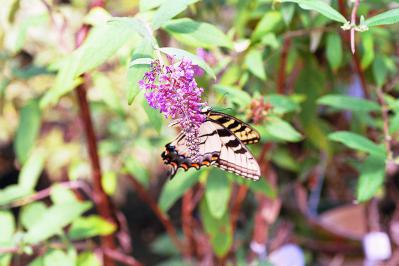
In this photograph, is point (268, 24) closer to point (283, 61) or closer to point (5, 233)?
point (283, 61)

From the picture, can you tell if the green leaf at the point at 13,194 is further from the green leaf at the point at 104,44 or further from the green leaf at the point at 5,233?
the green leaf at the point at 104,44

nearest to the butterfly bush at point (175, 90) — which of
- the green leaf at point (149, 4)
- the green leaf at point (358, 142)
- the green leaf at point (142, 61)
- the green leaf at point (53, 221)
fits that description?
the green leaf at point (142, 61)

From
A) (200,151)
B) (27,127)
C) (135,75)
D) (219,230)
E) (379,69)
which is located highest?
(135,75)

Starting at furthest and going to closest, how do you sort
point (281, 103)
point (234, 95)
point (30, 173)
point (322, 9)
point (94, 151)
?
point (30, 173) < point (94, 151) < point (281, 103) < point (234, 95) < point (322, 9)

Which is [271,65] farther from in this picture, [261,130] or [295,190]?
[295,190]

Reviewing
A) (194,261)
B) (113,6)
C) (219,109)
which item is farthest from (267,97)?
(113,6)

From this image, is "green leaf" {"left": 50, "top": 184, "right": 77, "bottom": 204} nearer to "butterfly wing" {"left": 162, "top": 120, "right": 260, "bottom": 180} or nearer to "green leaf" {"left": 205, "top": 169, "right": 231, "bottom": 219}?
"green leaf" {"left": 205, "top": 169, "right": 231, "bottom": 219}

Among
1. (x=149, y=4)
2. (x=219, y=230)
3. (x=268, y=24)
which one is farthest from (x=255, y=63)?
(x=219, y=230)

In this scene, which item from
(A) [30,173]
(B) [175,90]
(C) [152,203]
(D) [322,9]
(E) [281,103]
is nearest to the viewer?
(B) [175,90]
